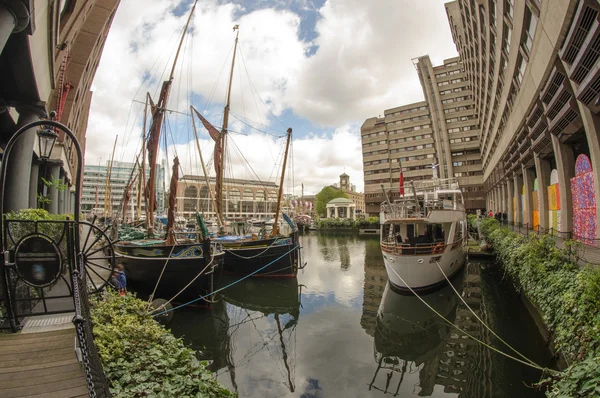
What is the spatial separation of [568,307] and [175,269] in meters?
12.5

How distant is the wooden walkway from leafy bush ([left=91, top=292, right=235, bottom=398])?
0.39 metres

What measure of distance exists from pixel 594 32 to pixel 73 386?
15.2 m

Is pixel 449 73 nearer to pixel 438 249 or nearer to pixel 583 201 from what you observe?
pixel 583 201

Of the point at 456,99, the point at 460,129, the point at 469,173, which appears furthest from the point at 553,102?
the point at 456,99

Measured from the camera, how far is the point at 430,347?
Answer: 9711 millimetres

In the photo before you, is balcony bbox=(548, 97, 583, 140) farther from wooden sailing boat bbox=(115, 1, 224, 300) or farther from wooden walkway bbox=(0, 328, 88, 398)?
wooden walkway bbox=(0, 328, 88, 398)

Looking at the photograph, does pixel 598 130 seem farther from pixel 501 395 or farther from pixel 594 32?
pixel 501 395

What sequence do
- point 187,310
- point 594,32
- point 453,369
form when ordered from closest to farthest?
1. point 453,369
2. point 594,32
3. point 187,310

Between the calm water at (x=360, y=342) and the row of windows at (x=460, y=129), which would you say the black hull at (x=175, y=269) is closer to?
the calm water at (x=360, y=342)

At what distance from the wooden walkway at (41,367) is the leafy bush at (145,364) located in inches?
15.5

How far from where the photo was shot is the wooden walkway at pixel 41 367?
3.14 m

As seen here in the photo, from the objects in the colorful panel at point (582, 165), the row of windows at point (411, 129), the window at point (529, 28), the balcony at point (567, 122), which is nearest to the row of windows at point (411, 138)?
the row of windows at point (411, 129)

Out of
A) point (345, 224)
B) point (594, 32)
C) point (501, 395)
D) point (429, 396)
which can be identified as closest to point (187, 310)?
point (429, 396)

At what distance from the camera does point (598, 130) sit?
12.0 m
